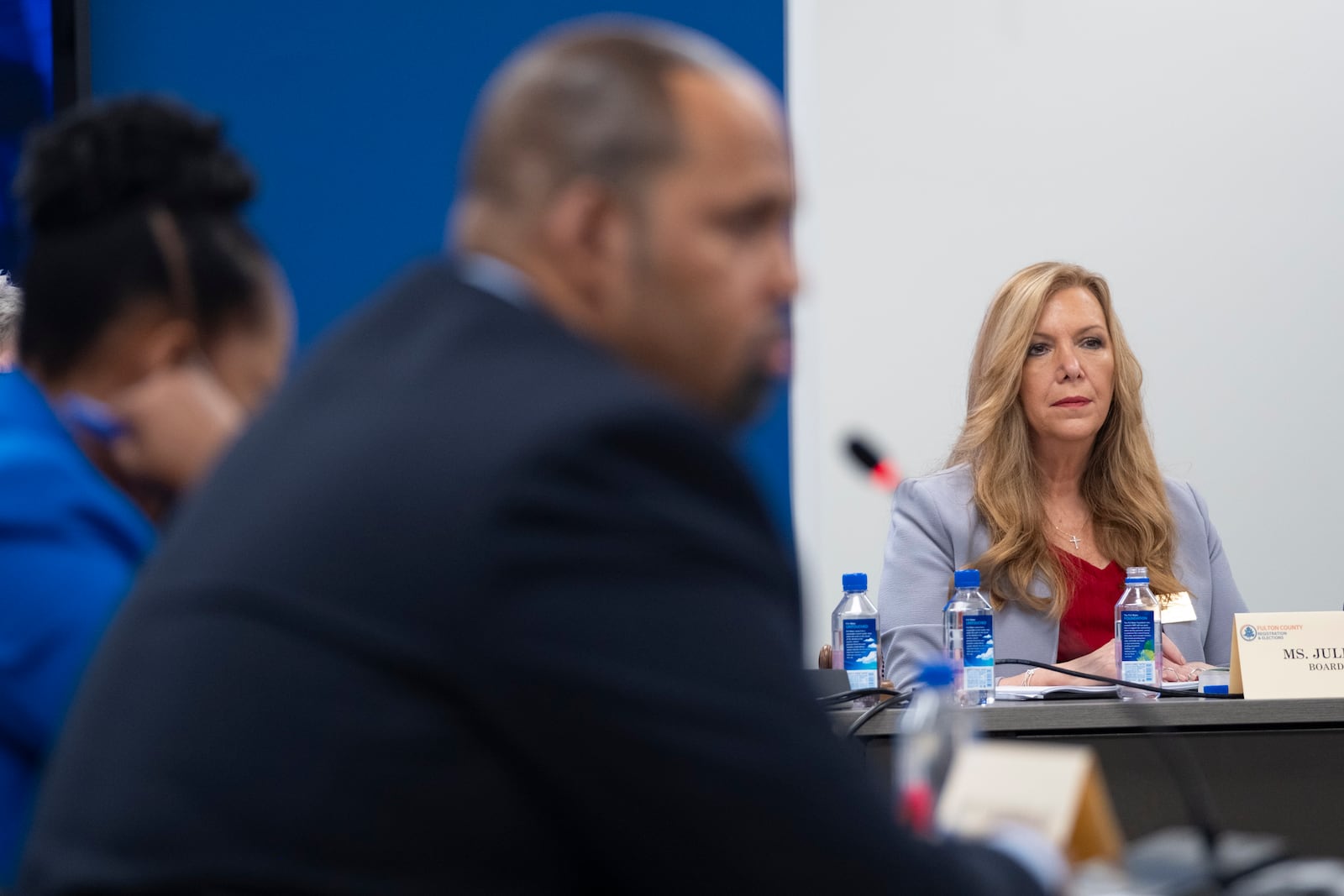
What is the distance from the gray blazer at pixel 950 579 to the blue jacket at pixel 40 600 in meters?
1.84

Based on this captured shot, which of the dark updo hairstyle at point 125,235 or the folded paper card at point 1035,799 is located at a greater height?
the dark updo hairstyle at point 125,235

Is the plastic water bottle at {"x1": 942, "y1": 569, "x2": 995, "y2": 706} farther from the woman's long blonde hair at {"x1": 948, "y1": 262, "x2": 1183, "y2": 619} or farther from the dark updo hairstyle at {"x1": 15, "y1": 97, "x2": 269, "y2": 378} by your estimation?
the dark updo hairstyle at {"x1": 15, "y1": 97, "x2": 269, "y2": 378}

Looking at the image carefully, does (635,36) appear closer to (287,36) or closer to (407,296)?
(407,296)

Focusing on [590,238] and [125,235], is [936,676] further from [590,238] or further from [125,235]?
[125,235]

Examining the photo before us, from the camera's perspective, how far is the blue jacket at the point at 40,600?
41.0 inches

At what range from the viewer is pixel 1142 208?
13.3 ft

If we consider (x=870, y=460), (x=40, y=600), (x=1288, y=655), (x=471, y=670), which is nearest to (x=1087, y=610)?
(x=1288, y=655)

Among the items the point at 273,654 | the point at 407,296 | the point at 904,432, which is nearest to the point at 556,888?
the point at 273,654

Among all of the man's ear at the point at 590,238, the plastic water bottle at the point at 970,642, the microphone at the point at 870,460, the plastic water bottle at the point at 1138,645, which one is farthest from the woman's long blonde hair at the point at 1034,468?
the man's ear at the point at 590,238

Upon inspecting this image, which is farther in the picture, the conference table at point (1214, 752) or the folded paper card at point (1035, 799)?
the conference table at point (1214, 752)

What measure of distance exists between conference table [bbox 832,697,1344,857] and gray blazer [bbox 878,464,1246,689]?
1.56 feet

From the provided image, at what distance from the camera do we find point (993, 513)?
295 cm

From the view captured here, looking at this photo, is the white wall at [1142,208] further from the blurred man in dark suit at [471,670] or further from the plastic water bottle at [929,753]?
the blurred man in dark suit at [471,670]

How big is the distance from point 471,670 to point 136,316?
0.64m
